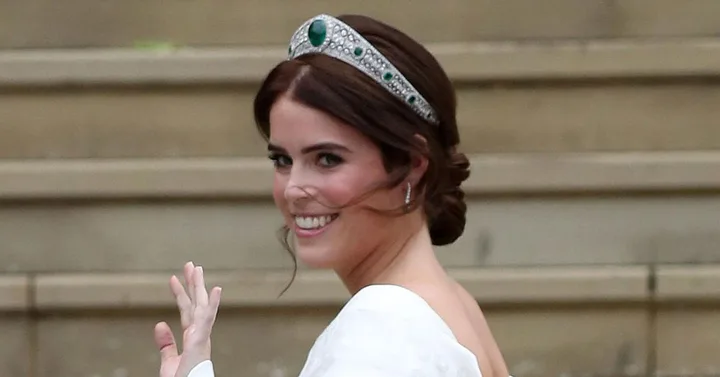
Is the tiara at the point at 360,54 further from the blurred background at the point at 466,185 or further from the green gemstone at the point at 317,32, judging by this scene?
the blurred background at the point at 466,185

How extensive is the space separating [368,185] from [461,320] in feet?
1.00

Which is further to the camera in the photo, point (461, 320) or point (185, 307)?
point (185, 307)

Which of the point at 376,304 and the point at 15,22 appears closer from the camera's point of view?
the point at 376,304

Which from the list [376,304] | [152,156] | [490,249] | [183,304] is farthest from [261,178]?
[376,304]

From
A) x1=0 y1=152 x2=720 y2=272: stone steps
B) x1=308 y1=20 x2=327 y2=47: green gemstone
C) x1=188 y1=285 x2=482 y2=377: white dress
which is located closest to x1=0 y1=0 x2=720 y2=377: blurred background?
x1=0 y1=152 x2=720 y2=272: stone steps

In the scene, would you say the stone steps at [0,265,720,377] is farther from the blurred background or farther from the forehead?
the forehead

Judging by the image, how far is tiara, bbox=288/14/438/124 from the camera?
175 cm

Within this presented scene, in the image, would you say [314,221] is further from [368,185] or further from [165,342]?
[165,342]

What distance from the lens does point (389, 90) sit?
1.75 metres

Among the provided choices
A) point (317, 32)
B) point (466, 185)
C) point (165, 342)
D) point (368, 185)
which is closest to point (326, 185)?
point (368, 185)

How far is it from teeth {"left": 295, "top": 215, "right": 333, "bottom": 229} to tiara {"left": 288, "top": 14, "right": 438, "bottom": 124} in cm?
28

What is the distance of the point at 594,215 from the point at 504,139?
505 millimetres

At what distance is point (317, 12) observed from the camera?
403 cm

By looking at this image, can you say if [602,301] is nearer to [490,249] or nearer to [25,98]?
[490,249]
